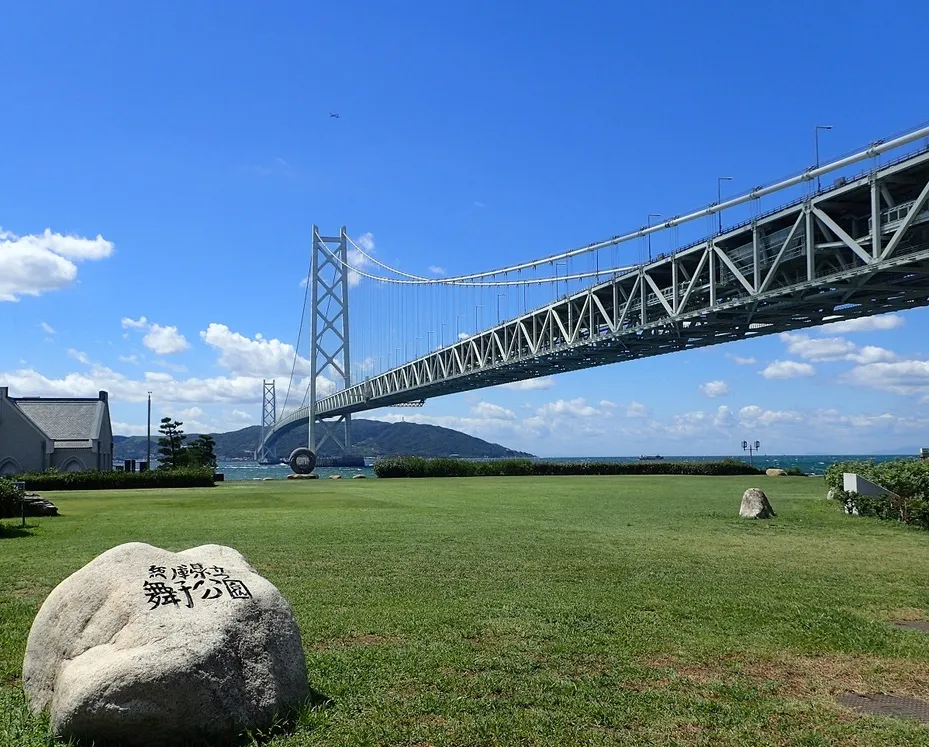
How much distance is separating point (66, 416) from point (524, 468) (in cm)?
2882

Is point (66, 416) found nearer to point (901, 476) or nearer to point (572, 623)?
point (901, 476)

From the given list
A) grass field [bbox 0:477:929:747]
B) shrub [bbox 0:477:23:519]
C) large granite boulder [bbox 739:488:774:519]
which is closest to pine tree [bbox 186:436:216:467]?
shrub [bbox 0:477:23:519]

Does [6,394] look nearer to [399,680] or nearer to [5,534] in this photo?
[5,534]

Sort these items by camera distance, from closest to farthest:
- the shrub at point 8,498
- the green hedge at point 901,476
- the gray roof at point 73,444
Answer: the green hedge at point 901,476, the shrub at point 8,498, the gray roof at point 73,444

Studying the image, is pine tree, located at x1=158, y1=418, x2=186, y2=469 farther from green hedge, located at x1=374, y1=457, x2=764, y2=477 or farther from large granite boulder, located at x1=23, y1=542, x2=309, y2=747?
large granite boulder, located at x1=23, y1=542, x2=309, y2=747

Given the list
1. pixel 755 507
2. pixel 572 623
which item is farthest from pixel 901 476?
pixel 572 623

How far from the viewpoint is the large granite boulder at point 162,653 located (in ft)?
14.7

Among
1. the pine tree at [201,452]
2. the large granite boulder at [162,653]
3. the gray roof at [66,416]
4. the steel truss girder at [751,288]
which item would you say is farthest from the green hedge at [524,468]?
the large granite boulder at [162,653]

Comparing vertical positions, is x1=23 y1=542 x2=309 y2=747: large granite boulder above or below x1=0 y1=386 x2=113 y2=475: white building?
below

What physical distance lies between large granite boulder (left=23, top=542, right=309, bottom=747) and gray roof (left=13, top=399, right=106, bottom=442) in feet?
156

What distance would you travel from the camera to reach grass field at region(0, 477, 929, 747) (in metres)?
5.20

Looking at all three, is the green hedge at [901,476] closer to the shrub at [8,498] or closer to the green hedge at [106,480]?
the shrub at [8,498]

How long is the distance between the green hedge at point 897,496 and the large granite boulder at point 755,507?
229 cm

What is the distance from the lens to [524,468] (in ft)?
151
